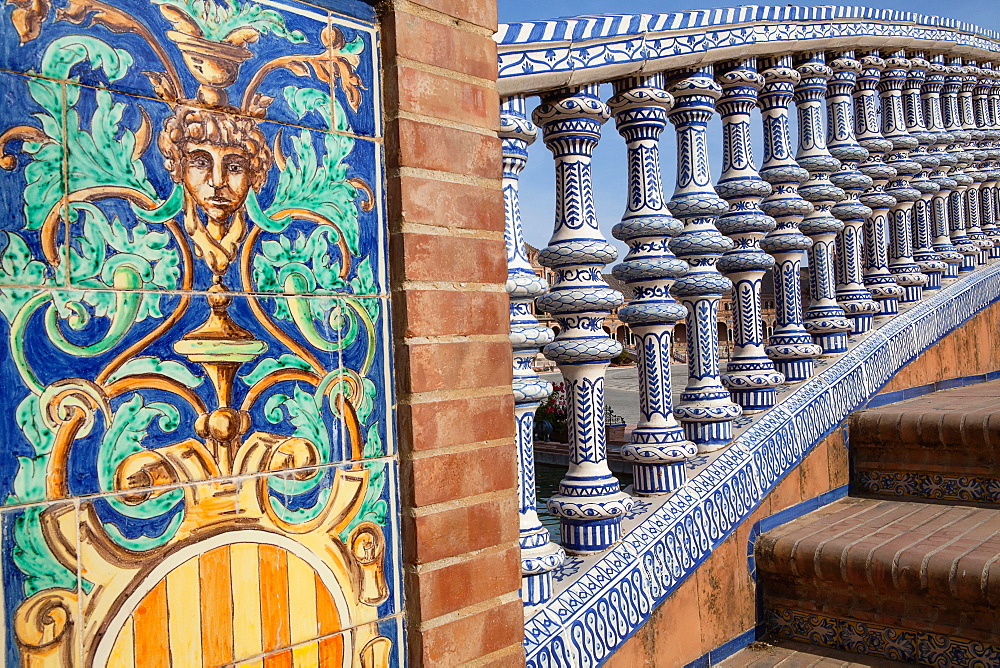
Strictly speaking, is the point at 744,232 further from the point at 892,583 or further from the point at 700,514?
the point at 892,583

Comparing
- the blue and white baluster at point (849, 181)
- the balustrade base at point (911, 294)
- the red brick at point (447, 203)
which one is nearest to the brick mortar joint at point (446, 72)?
the red brick at point (447, 203)

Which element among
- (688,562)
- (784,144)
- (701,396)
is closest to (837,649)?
(688,562)

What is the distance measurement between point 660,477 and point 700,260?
29.0 inches

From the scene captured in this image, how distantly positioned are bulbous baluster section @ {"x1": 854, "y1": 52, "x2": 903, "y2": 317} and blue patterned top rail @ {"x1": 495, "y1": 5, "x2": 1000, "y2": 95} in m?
0.16

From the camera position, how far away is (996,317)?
15.5 feet

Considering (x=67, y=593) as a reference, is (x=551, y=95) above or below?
above

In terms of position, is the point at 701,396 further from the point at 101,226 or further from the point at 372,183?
the point at 101,226

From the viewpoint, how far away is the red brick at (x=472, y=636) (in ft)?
5.14

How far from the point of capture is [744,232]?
3199mm

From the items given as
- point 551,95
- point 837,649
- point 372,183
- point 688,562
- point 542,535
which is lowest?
point 837,649

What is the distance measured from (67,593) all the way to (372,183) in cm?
82

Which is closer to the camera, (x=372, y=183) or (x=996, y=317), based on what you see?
(x=372, y=183)

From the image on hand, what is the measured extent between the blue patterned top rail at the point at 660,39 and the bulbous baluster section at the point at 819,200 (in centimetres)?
15

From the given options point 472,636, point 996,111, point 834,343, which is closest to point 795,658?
point 834,343
